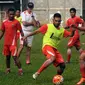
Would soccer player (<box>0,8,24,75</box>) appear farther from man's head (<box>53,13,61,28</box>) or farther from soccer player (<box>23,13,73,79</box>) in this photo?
man's head (<box>53,13,61,28</box>)

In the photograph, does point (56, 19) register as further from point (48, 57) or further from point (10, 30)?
point (10, 30)

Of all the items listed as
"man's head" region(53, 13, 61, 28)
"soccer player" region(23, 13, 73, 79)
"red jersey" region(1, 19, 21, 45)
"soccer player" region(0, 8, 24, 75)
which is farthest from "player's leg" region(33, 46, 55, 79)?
"red jersey" region(1, 19, 21, 45)

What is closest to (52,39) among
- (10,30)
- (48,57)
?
(48,57)

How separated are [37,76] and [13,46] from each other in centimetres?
144

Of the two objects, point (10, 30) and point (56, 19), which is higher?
point (56, 19)

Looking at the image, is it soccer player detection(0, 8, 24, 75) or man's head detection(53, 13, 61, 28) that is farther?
soccer player detection(0, 8, 24, 75)

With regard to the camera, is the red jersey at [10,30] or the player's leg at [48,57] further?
the red jersey at [10,30]

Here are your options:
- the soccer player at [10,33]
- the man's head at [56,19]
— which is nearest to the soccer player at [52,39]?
the man's head at [56,19]

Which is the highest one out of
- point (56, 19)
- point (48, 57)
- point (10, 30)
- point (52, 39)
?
point (56, 19)

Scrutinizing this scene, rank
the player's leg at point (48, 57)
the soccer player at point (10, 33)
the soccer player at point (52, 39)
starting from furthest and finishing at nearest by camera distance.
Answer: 1. the soccer player at point (10, 33)
2. the soccer player at point (52, 39)
3. the player's leg at point (48, 57)

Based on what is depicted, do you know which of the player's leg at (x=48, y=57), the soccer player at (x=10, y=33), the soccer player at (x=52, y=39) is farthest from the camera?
the soccer player at (x=10, y=33)

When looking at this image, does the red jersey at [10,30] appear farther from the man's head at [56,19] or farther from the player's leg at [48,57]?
the man's head at [56,19]

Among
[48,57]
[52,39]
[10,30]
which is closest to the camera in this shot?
[48,57]

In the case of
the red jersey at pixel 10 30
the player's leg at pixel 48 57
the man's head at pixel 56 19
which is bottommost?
the player's leg at pixel 48 57
